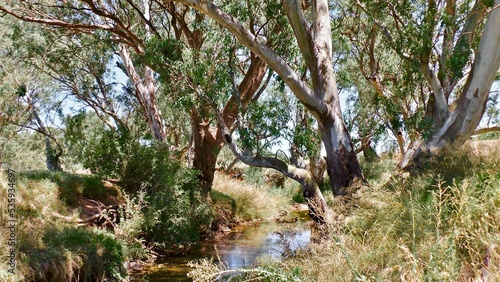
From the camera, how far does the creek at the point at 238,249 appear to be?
636 cm

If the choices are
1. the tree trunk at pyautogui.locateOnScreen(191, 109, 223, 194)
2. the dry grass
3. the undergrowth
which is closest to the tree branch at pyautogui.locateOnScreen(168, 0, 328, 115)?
the undergrowth

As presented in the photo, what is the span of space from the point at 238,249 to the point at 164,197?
6.38 feet

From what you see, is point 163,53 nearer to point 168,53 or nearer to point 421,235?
point 168,53

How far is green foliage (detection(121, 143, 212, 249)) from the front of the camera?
28.2ft

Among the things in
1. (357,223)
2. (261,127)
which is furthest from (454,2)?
(357,223)

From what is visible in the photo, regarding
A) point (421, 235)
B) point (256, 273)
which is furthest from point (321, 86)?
point (256, 273)

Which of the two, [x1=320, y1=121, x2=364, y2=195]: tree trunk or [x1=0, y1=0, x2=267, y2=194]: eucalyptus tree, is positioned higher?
[x1=0, y1=0, x2=267, y2=194]: eucalyptus tree

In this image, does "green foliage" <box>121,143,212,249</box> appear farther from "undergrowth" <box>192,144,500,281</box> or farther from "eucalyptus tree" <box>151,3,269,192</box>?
"undergrowth" <box>192,144,500,281</box>

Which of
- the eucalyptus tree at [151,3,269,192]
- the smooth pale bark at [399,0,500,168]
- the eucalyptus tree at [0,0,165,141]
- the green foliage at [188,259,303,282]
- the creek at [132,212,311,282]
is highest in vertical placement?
the eucalyptus tree at [0,0,165,141]

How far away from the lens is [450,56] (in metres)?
7.61

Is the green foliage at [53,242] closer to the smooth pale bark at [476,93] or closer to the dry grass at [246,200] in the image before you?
the smooth pale bark at [476,93]

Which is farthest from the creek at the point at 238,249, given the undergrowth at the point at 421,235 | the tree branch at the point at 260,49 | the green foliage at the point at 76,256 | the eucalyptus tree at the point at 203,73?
the eucalyptus tree at the point at 203,73

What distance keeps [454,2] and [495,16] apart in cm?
349

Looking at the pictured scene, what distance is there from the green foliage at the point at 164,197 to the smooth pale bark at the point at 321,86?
3.41 metres
